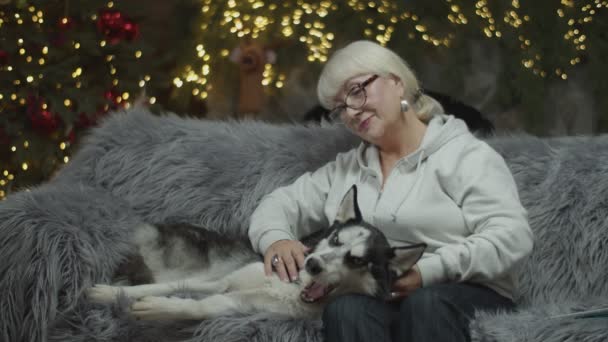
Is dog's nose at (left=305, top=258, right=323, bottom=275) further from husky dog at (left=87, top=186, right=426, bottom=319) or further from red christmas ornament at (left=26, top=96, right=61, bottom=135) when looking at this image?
red christmas ornament at (left=26, top=96, right=61, bottom=135)

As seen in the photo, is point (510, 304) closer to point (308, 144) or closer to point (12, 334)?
point (308, 144)

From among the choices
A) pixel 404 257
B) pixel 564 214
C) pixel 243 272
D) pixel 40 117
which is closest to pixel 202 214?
pixel 243 272

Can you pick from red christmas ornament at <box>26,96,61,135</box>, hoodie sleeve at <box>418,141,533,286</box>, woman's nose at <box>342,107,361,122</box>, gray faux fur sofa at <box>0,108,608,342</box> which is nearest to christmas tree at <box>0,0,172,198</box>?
red christmas ornament at <box>26,96,61,135</box>

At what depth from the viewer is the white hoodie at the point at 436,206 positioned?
1.87 meters

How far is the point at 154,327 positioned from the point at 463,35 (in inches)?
94.8

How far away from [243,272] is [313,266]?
29 cm

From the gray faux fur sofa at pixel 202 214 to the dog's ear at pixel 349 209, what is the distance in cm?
27

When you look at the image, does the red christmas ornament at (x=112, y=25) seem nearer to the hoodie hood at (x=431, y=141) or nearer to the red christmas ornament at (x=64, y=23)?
the red christmas ornament at (x=64, y=23)

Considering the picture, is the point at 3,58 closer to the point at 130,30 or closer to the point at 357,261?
the point at 130,30

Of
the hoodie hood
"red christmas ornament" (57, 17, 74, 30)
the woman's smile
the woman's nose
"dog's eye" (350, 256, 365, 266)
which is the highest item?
"red christmas ornament" (57, 17, 74, 30)

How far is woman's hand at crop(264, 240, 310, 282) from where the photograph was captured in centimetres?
197

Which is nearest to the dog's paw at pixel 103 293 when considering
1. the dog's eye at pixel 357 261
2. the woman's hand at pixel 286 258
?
the woman's hand at pixel 286 258

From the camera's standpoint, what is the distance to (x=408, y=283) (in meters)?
1.83

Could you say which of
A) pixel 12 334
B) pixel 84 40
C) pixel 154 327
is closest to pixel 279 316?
pixel 154 327
